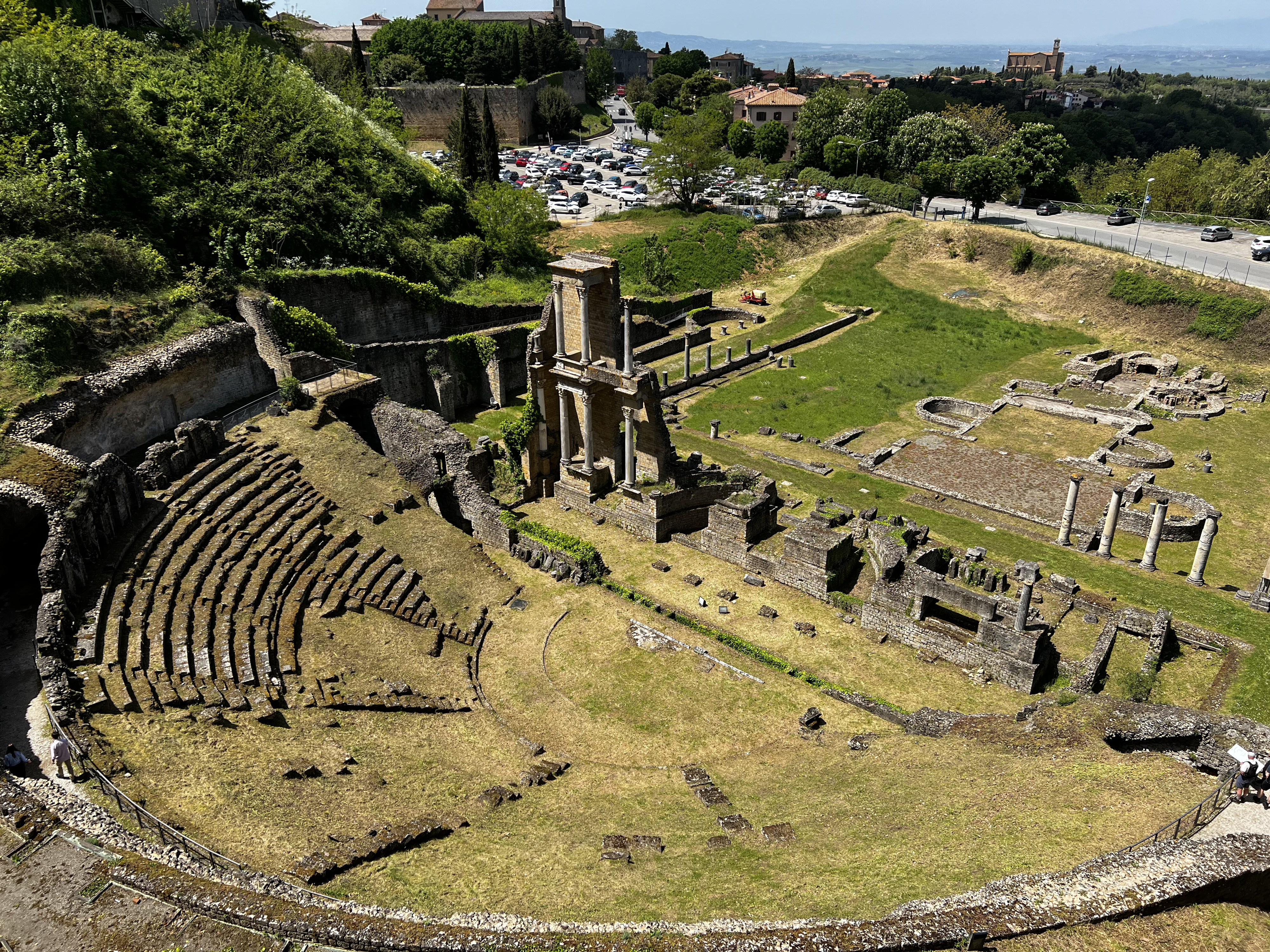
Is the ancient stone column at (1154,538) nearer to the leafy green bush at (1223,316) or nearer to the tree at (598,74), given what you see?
the leafy green bush at (1223,316)

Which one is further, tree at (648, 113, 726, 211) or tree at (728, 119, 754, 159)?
tree at (728, 119, 754, 159)

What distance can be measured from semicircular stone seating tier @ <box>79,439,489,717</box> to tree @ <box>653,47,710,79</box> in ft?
469

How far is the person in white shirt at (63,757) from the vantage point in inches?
599

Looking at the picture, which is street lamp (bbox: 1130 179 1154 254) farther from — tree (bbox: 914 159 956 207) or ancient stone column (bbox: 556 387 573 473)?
ancient stone column (bbox: 556 387 573 473)

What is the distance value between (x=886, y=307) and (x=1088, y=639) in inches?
1495

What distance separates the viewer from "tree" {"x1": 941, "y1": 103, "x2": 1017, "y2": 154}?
310 feet

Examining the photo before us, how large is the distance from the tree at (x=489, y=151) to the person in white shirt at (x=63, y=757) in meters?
56.2

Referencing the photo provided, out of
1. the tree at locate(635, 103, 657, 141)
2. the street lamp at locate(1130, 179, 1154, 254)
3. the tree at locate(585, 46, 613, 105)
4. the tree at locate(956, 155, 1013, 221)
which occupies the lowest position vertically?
the street lamp at locate(1130, 179, 1154, 254)

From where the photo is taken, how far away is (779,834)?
55.7 ft

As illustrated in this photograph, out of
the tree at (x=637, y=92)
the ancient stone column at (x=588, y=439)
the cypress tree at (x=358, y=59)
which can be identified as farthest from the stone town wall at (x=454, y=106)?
the ancient stone column at (x=588, y=439)

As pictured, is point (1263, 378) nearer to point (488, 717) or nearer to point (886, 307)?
point (886, 307)

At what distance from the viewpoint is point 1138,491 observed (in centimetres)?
3447

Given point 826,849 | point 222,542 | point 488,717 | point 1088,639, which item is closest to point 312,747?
point 488,717

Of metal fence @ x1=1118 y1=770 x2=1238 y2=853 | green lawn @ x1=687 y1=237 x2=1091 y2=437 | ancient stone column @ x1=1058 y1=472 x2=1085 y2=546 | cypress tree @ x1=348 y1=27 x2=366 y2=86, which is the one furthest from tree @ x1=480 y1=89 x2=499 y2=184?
metal fence @ x1=1118 y1=770 x2=1238 y2=853
